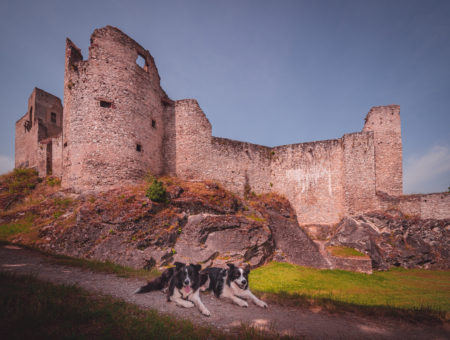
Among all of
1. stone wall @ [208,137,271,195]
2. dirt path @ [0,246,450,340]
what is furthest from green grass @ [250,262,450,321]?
stone wall @ [208,137,271,195]

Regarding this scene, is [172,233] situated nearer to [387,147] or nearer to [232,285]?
[232,285]

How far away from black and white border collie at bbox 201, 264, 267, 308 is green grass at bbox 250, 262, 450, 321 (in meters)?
0.89

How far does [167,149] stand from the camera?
1788 cm

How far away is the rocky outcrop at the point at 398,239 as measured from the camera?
→ 48.5 ft

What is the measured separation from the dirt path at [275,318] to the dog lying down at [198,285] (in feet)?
0.55

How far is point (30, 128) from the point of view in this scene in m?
21.6

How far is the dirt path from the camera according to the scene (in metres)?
4.24

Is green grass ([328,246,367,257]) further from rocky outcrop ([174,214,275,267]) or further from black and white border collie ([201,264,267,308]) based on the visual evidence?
black and white border collie ([201,264,267,308])

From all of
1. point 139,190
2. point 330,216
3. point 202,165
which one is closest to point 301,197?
point 330,216

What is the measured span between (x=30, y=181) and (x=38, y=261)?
11851mm

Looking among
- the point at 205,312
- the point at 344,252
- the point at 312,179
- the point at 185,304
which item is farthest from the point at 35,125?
the point at 344,252

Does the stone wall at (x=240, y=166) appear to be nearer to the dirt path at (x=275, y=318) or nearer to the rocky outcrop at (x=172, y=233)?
the rocky outcrop at (x=172, y=233)

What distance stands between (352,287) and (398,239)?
27.7 ft

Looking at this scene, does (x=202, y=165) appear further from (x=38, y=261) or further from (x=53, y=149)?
(x=38, y=261)
